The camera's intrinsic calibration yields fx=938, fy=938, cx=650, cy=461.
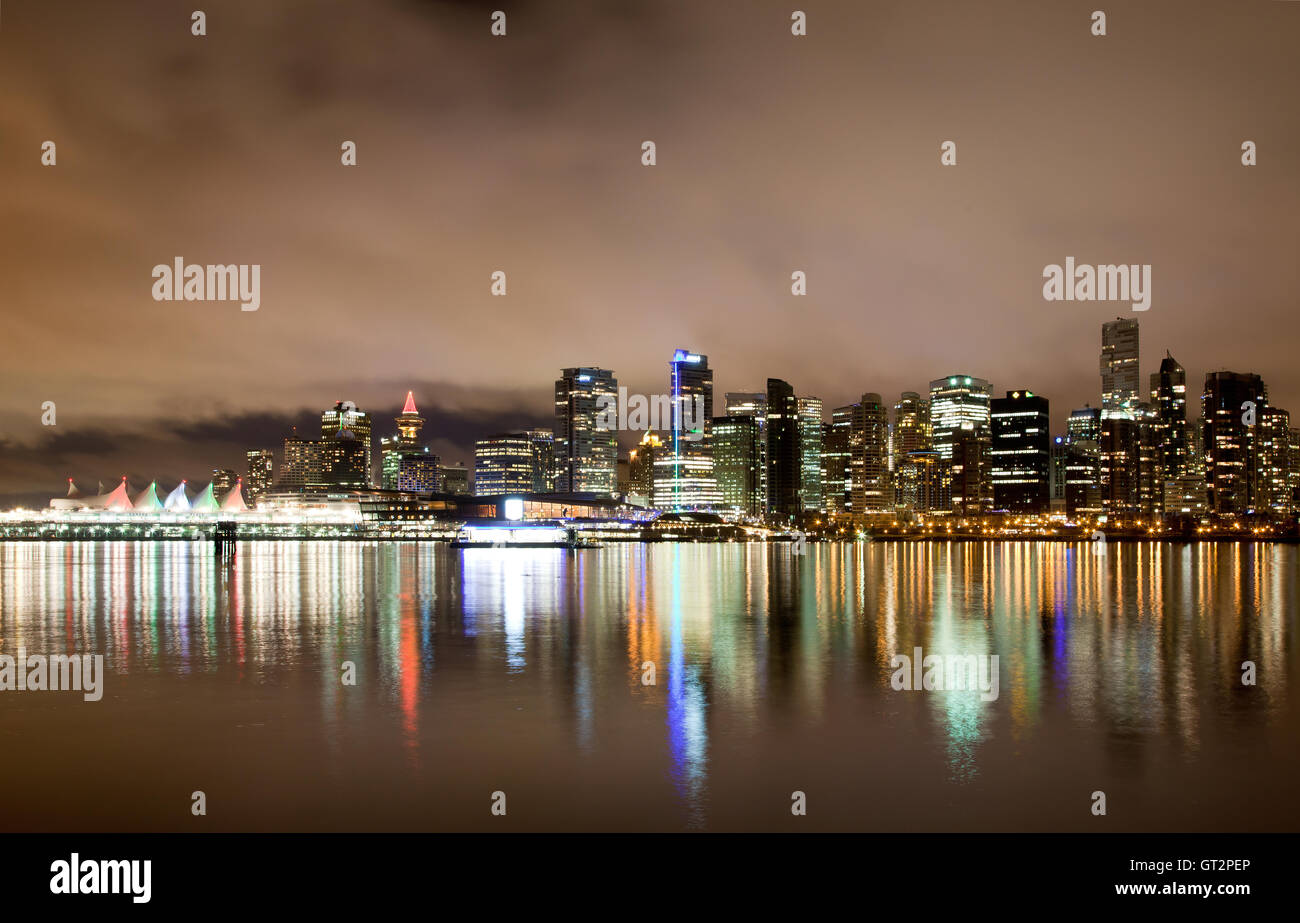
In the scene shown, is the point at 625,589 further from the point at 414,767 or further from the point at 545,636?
the point at 414,767

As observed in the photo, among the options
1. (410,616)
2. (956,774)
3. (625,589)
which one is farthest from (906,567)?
(956,774)

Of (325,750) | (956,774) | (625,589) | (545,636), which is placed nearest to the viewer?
(956,774)

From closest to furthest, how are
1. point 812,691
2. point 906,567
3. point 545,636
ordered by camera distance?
point 812,691
point 545,636
point 906,567

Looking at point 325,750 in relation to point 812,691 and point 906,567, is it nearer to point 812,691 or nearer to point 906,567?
point 812,691
